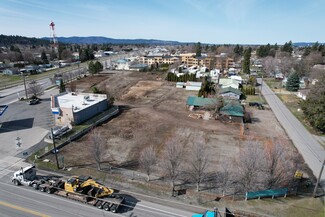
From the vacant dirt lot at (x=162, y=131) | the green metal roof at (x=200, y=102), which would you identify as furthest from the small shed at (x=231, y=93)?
the green metal roof at (x=200, y=102)

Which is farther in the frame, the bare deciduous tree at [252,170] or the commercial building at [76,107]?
the commercial building at [76,107]

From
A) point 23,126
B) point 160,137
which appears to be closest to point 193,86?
point 160,137

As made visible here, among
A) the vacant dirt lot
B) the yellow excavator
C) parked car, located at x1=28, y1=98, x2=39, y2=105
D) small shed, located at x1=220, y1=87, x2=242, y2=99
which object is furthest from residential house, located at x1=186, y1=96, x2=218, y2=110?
parked car, located at x1=28, y1=98, x2=39, y2=105

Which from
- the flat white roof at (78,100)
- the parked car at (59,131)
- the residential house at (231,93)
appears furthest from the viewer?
the residential house at (231,93)

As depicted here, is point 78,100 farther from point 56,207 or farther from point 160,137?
point 56,207

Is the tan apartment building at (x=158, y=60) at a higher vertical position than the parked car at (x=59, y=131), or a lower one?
higher

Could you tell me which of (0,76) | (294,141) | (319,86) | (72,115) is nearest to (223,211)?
(294,141)

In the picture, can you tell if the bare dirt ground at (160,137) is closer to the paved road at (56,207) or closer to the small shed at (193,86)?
the paved road at (56,207)
